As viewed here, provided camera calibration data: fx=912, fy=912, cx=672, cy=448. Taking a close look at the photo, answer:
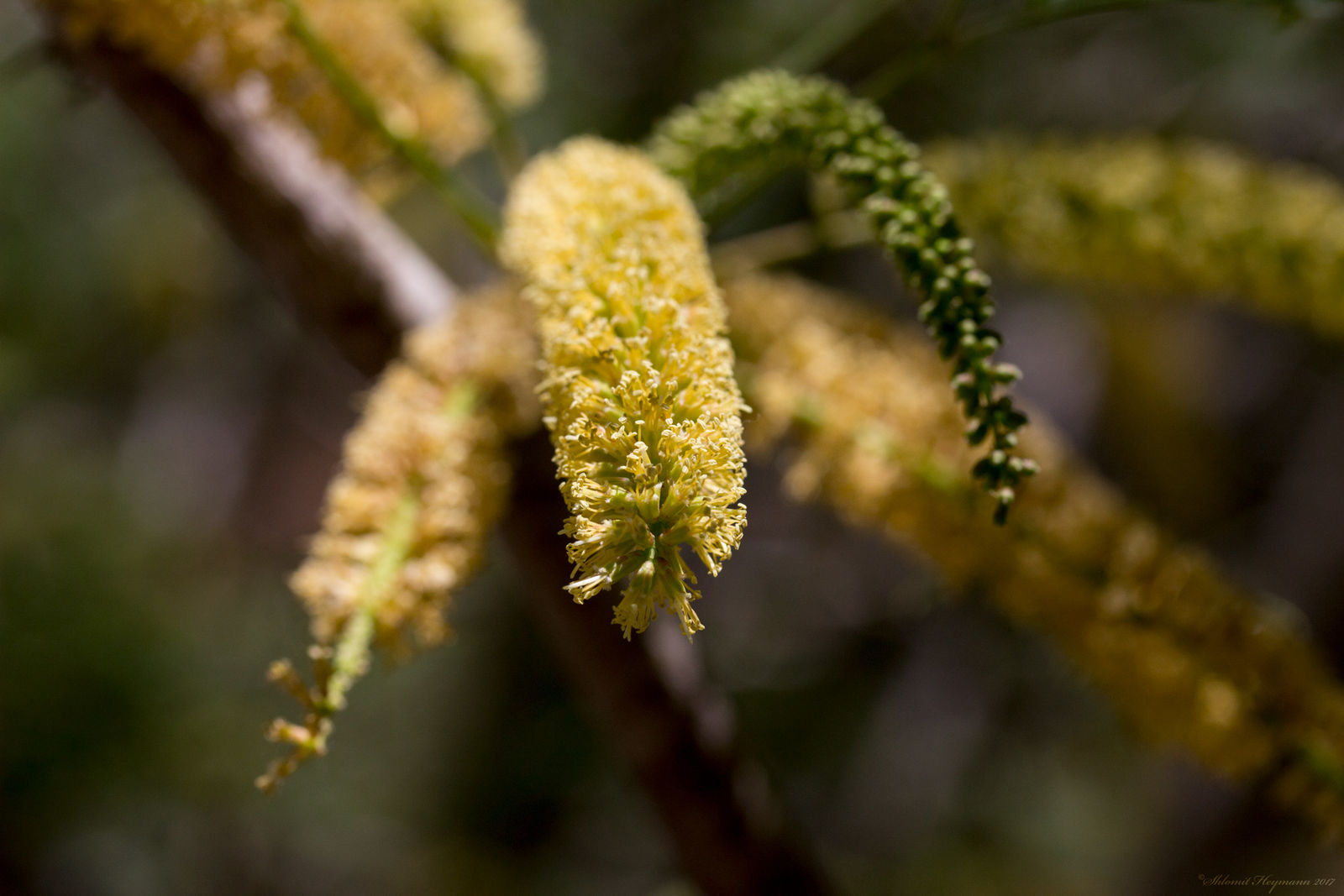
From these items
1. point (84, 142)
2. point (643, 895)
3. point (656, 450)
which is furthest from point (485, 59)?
point (84, 142)

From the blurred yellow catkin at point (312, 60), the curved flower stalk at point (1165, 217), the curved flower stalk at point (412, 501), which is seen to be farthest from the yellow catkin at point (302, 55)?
the curved flower stalk at point (1165, 217)

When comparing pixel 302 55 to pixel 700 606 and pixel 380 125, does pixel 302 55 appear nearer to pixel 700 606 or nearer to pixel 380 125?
pixel 380 125

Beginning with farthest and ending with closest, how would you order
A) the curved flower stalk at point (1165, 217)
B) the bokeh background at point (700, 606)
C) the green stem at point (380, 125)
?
1. the bokeh background at point (700, 606)
2. the curved flower stalk at point (1165, 217)
3. the green stem at point (380, 125)

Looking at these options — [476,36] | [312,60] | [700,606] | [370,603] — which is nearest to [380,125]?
[312,60]

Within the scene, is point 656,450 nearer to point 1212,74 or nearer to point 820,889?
point 820,889

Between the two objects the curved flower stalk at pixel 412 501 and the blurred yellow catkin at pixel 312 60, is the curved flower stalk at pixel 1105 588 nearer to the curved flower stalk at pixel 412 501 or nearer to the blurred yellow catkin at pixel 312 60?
the curved flower stalk at pixel 412 501
